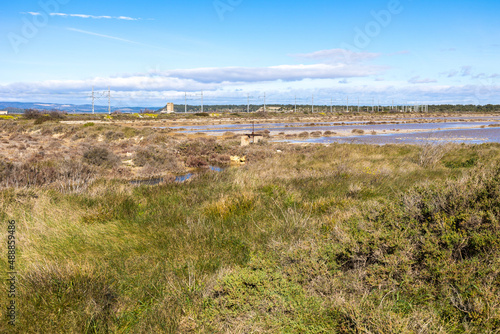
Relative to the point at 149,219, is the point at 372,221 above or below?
above

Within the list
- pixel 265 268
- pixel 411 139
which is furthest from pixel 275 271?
pixel 411 139

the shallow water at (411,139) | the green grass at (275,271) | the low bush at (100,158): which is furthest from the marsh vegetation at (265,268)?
the shallow water at (411,139)

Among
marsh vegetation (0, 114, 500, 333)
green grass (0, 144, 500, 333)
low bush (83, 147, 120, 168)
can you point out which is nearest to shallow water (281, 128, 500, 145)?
low bush (83, 147, 120, 168)

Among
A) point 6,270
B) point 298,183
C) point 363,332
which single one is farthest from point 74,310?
point 298,183

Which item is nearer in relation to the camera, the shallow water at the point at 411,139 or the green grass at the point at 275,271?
the green grass at the point at 275,271

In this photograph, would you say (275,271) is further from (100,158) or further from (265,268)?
(100,158)

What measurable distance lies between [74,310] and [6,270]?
1456 mm

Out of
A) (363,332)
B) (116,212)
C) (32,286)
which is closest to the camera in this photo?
(363,332)

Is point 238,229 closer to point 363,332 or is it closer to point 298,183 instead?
point 363,332

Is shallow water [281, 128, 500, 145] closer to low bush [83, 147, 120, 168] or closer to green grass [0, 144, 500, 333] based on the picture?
low bush [83, 147, 120, 168]

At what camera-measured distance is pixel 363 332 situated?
290 cm

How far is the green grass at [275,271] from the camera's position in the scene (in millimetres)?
3176

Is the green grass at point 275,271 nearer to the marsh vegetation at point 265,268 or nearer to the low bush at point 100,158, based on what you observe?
the marsh vegetation at point 265,268

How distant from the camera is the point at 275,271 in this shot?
4.03 metres
